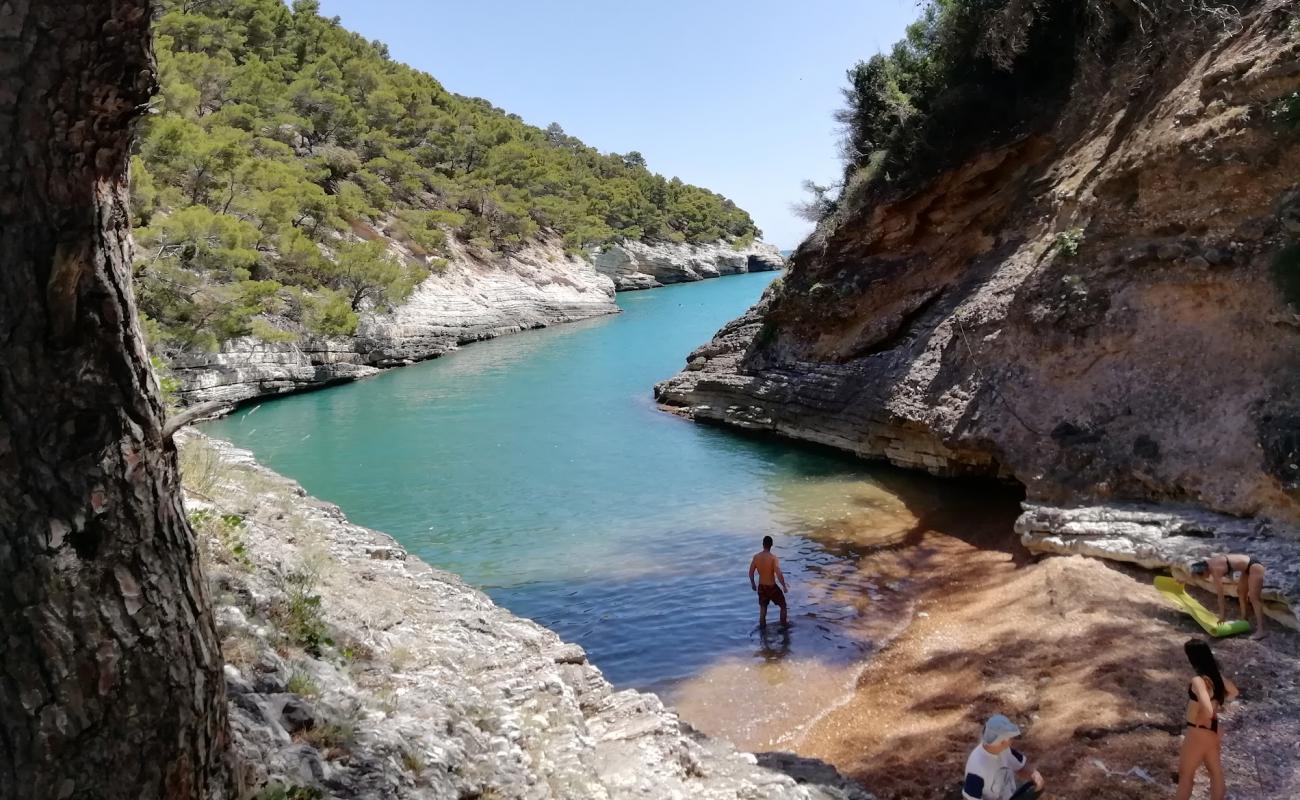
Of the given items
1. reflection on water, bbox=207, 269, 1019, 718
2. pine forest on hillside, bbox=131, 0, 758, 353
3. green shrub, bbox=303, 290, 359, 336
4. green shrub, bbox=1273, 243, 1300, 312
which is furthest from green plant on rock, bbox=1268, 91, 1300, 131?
green shrub, bbox=303, 290, 359, 336

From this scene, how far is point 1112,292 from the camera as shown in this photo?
13.6 m

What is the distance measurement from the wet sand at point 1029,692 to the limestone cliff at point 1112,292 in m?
2.39

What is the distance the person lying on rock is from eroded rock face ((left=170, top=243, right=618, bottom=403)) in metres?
18.1

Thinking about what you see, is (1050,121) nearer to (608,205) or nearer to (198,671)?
(198,671)

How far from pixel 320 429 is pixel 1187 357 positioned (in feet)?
73.6

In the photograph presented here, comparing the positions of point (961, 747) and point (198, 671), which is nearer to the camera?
point (198, 671)

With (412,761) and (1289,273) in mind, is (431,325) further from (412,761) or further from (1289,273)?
(412,761)

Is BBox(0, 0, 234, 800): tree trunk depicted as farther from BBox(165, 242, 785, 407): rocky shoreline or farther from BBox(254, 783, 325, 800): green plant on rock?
BBox(165, 242, 785, 407): rocky shoreline

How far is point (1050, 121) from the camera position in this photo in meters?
17.8

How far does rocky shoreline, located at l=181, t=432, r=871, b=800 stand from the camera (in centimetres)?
402

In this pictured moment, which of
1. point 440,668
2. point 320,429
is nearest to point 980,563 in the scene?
point 440,668

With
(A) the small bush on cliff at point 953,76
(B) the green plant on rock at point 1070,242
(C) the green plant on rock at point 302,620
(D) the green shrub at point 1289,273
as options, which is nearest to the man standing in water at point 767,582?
(C) the green plant on rock at point 302,620

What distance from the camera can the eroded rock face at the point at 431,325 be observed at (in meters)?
28.7

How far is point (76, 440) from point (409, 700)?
295cm
